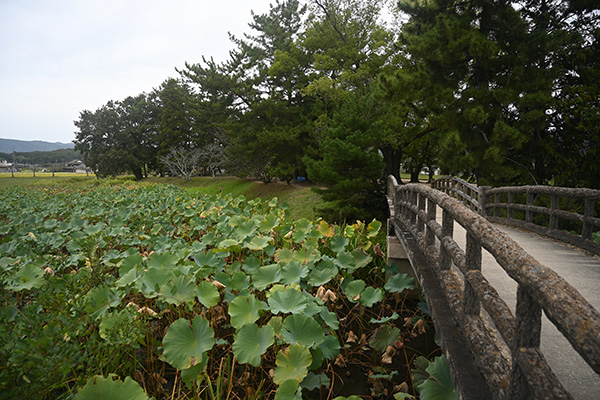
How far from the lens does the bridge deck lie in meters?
1.55

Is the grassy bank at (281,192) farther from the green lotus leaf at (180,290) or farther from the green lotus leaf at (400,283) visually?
the green lotus leaf at (180,290)

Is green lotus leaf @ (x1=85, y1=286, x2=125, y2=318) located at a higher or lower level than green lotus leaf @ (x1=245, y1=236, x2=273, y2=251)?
lower

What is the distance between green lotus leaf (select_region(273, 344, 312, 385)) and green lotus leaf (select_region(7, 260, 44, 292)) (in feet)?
6.37

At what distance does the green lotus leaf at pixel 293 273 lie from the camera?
2633mm

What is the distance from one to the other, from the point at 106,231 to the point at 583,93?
36.7 feet

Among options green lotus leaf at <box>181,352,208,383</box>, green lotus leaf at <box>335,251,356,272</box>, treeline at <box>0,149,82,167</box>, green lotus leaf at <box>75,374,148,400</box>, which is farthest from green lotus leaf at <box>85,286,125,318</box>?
treeline at <box>0,149,82,167</box>

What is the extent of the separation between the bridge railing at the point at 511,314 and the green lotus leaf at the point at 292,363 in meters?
0.77

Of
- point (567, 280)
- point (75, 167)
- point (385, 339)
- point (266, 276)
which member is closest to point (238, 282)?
point (266, 276)

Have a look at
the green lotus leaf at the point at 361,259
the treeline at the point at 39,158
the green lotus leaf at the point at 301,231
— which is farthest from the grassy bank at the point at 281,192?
the treeline at the point at 39,158

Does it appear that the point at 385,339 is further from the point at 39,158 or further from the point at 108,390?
the point at 39,158

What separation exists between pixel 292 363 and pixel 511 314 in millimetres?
1152

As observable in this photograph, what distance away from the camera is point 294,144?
1645 centimetres

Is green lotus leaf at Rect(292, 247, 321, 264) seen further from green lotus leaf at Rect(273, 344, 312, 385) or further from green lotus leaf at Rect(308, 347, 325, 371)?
green lotus leaf at Rect(273, 344, 312, 385)

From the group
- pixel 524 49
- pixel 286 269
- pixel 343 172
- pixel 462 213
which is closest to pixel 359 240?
pixel 286 269
